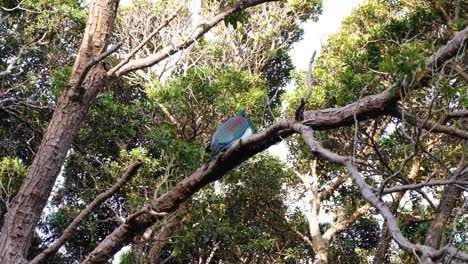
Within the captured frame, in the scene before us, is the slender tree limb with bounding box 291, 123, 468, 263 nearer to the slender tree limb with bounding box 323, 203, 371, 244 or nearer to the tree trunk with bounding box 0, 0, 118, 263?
the tree trunk with bounding box 0, 0, 118, 263

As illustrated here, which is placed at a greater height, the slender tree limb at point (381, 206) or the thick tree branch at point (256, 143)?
the thick tree branch at point (256, 143)

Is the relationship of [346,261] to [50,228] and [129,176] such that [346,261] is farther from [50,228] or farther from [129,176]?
[129,176]

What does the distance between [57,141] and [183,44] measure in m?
0.83

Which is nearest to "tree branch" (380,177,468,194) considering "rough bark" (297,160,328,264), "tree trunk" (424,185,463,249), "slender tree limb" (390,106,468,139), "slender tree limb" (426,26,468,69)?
"slender tree limb" (390,106,468,139)

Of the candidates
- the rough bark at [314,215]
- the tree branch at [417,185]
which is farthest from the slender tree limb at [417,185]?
the rough bark at [314,215]

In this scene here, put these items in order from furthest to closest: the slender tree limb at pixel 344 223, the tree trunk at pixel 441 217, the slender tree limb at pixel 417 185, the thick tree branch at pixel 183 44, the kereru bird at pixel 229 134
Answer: the slender tree limb at pixel 344 223, the tree trunk at pixel 441 217, the kereru bird at pixel 229 134, the thick tree branch at pixel 183 44, the slender tree limb at pixel 417 185

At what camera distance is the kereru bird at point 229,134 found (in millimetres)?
3076

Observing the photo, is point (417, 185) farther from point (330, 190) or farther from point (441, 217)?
point (330, 190)

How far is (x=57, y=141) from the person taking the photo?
2570 millimetres

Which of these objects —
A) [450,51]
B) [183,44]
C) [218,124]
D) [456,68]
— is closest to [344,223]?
[218,124]

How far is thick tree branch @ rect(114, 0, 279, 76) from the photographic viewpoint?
2828 millimetres

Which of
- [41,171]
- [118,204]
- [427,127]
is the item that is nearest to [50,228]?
[118,204]

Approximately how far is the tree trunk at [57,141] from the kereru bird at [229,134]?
2.33 ft

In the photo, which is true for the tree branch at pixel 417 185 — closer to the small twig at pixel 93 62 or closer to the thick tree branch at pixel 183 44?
the small twig at pixel 93 62
